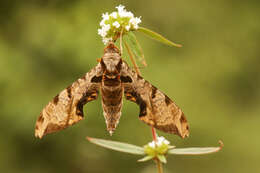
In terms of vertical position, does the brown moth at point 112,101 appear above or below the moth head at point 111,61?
below

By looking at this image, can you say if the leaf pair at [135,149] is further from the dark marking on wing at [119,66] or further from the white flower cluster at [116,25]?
the white flower cluster at [116,25]

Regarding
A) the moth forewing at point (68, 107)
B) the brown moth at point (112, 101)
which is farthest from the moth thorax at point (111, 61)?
the moth forewing at point (68, 107)

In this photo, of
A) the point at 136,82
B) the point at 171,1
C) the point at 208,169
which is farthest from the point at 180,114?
the point at 171,1

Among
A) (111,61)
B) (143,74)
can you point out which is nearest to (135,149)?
(111,61)

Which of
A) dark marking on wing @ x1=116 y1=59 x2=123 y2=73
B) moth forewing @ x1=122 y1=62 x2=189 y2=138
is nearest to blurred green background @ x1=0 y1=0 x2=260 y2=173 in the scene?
moth forewing @ x1=122 y1=62 x2=189 y2=138

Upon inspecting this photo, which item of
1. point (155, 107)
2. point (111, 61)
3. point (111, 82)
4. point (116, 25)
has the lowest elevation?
point (155, 107)

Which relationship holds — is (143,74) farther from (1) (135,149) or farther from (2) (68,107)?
(1) (135,149)
